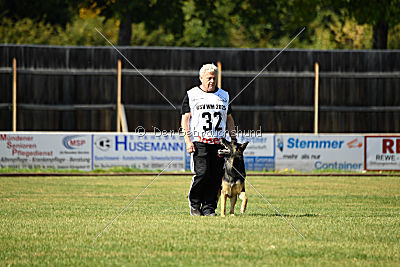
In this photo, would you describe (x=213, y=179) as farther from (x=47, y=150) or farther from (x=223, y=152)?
(x=47, y=150)

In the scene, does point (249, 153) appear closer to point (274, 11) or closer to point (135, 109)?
point (135, 109)

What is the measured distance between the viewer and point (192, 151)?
1102 cm

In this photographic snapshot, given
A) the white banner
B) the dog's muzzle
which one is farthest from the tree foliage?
the dog's muzzle

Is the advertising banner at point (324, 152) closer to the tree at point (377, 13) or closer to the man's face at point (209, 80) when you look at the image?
the tree at point (377, 13)

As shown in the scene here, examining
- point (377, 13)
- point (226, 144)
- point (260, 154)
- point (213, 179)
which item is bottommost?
point (260, 154)

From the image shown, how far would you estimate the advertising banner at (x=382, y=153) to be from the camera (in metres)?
26.8

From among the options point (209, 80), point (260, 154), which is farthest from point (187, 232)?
point (260, 154)

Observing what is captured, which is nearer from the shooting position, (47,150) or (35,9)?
(47,150)

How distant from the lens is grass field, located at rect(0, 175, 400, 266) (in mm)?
7605

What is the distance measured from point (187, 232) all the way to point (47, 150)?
17.3 m

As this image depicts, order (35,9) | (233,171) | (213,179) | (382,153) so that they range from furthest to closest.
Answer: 1. (35,9)
2. (382,153)
3. (213,179)
4. (233,171)

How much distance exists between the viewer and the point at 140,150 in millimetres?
26188

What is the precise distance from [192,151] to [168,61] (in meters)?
22.0

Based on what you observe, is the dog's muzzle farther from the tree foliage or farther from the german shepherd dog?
the tree foliage
